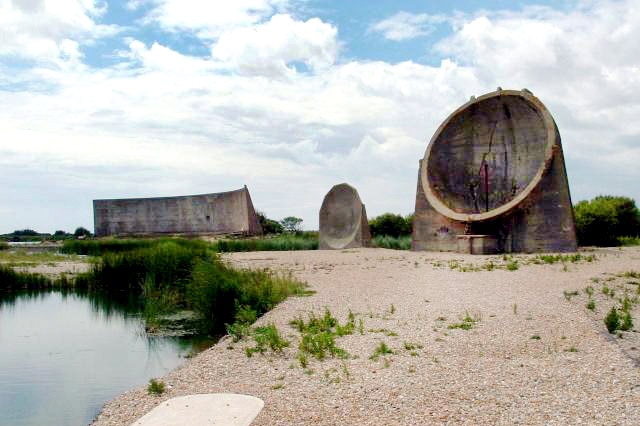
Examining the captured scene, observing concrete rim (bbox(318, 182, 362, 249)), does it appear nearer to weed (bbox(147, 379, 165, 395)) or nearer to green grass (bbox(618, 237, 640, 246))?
green grass (bbox(618, 237, 640, 246))

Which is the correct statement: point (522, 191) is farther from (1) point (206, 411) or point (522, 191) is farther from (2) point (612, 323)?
(1) point (206, 411)

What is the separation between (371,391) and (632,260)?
12337 millimetres

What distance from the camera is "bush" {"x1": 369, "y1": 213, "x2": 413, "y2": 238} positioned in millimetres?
32250

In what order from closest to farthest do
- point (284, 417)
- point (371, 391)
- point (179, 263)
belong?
point (284, 417)
point (371, 391)
point (179, 263)

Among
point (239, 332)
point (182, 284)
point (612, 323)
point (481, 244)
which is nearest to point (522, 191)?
point (481, 244)

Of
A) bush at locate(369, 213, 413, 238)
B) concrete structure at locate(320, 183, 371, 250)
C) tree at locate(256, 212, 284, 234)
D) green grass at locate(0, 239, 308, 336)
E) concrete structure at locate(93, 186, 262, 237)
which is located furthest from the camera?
tree at locate(256, 212, 284, 234)

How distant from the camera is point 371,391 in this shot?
5207 mm

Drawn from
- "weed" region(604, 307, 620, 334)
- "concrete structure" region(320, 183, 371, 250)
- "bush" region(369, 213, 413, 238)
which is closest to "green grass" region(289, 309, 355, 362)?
"weed" region(604, 307, 620, 334)

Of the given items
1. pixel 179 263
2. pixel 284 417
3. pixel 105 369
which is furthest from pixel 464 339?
pixel 179 263

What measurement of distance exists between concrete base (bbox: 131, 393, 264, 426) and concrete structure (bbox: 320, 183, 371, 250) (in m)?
20.5

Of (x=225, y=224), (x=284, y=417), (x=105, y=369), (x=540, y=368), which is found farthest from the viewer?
(x=225, y=224)

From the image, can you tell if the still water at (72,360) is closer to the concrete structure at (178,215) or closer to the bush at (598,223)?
the bush at (598,223)

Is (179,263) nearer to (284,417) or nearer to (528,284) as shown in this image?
(528,284)

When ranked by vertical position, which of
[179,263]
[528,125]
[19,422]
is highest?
[528,125]
